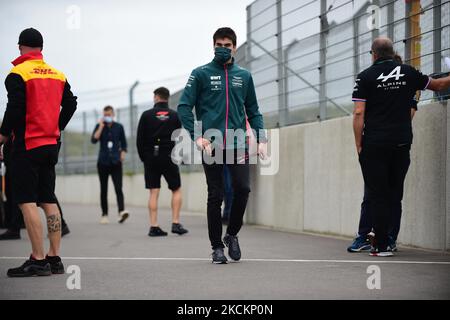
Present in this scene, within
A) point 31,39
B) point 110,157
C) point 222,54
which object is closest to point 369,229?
point 222,54

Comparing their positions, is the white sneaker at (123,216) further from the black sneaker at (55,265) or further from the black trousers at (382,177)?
the black sneaker at (55,265)

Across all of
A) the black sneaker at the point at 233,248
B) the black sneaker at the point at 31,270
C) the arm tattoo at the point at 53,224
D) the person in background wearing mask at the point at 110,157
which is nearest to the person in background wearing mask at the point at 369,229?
the black sneaker at the point at 233,248

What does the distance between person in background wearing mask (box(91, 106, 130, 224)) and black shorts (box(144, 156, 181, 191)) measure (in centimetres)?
261

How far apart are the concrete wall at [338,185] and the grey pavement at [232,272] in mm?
312

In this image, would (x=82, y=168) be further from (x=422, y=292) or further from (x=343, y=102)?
(x=422, y=292)

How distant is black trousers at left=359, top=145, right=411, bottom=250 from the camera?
7.82 m

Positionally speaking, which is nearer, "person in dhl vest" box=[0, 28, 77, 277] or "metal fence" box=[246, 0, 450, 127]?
"person in dhl vest" box=[0, 28, 77, 277]

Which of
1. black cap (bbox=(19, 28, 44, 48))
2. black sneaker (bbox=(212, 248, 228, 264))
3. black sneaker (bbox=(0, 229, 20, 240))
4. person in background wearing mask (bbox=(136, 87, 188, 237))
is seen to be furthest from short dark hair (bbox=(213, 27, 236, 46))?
black sneaker (bbox=(0, 229, 20, 240))

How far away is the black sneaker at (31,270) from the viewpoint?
673 centimetres

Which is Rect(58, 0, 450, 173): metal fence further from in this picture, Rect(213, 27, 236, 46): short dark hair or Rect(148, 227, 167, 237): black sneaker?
→ Rect(148, 227, 167, 237): black sneaker

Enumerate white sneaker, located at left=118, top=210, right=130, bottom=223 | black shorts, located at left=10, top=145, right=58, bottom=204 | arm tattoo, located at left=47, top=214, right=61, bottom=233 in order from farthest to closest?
white sneaker, located at left=118, top=210, right=130, bottom=223 → arm tattoo, located at left=47, top=214, right=61, bottom=233 → black shorts, located at left=10, top=145, right=58, bottom=204

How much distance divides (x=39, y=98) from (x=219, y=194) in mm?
1677

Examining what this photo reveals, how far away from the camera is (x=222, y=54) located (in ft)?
24.6
